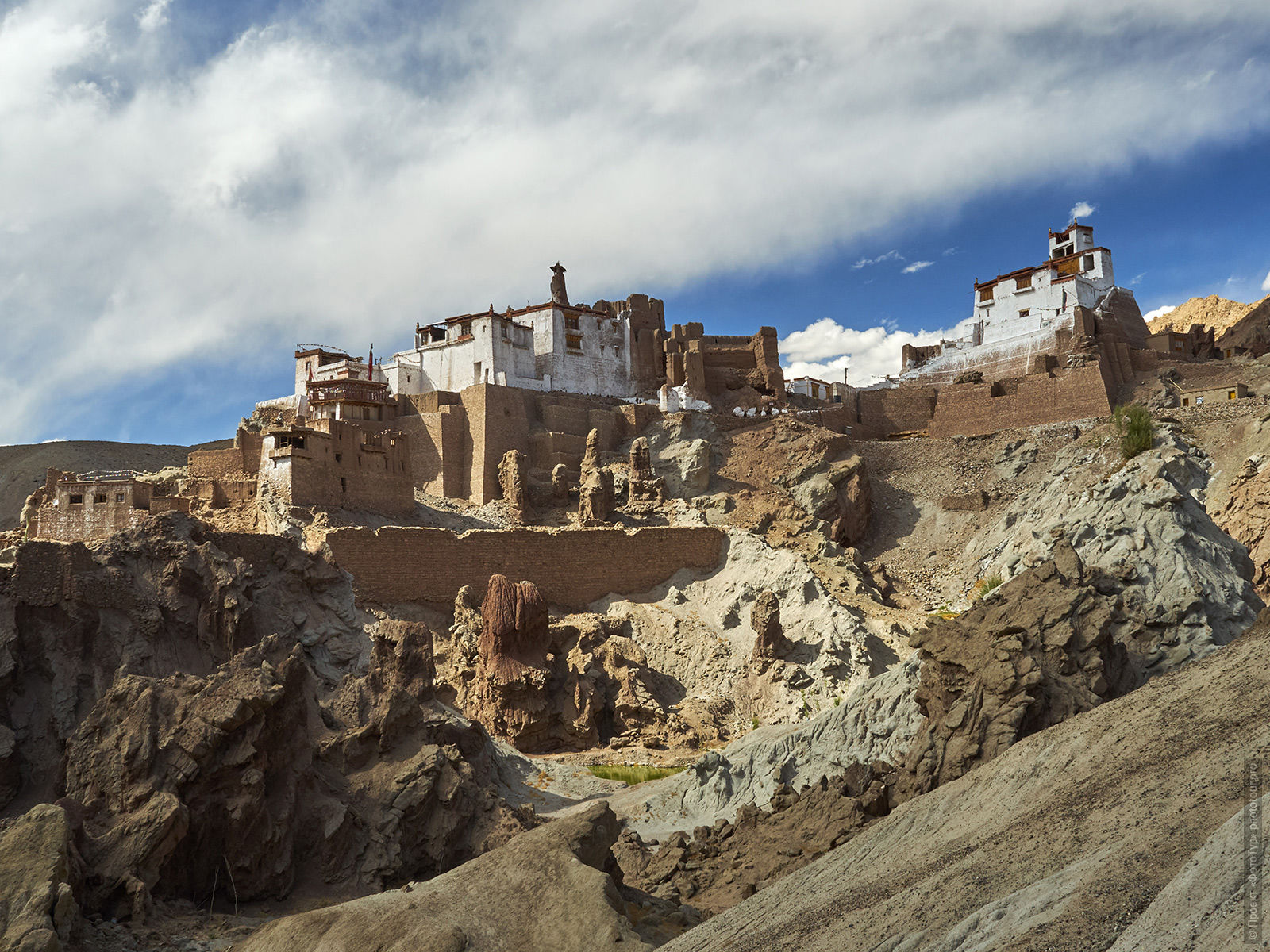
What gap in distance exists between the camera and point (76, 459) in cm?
5722

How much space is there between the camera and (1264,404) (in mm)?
39062

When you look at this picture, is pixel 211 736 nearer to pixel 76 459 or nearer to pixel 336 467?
pixel 336 467

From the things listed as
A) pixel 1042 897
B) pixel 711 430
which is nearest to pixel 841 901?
pixel 1042 897

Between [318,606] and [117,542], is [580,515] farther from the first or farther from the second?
[117,542]

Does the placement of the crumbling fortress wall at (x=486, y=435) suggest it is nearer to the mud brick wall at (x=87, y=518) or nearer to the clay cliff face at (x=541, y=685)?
the mud brick wall at (x=87, y=518)

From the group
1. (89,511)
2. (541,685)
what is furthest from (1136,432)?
(89,511)

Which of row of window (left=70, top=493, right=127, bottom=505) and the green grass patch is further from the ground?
row of window (left=70, top=493, right=127, bottom=505)

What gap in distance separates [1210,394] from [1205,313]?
2324 inches

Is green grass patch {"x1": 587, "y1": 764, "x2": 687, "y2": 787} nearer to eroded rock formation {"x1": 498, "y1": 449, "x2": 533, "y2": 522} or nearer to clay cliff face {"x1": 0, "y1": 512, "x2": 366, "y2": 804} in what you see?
clay cliff face {"x1": 0, "y1": 512, "x2": 366, "y2": 804}

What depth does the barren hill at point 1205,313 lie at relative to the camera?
299 feet

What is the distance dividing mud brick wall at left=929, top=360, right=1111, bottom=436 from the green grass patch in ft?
84.2

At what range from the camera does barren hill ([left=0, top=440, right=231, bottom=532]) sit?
53.5 m

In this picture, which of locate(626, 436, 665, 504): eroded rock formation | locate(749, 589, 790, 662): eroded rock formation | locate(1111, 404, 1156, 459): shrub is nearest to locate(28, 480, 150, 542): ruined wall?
locate(626, 436, 665, 504): eroded rock formation

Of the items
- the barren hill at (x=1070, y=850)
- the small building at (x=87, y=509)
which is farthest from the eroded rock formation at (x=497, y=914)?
the small building at (x=87, y=509)
